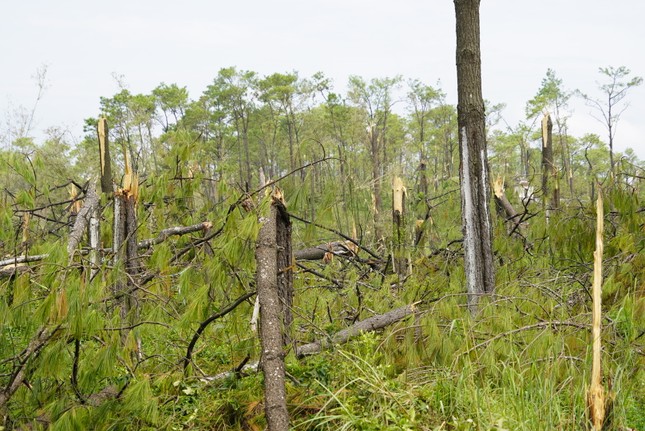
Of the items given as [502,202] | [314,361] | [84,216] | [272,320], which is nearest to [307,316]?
[314,361]

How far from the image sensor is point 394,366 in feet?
12.5

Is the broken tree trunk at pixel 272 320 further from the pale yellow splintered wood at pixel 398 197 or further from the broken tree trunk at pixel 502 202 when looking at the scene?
the broken tree trunk at pixel 502 202

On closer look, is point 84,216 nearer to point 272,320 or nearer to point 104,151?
point 104,151

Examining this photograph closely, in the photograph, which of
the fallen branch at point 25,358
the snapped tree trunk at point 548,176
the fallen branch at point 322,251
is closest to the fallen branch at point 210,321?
the fallen branch at point 25,358

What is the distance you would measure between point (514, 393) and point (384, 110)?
2980 centimetres

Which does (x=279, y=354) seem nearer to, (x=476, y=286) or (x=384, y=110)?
(x=476, y=286)

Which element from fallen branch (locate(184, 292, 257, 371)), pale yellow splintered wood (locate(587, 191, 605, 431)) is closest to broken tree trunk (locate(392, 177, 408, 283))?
fallen branch (locate(184, 292, 257, 371))

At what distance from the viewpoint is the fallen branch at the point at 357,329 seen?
385 centimetres

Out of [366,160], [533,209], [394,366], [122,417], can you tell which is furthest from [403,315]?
[366,160]

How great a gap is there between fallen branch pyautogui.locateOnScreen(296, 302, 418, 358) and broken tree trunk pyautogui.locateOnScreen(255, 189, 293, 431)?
0.98ft

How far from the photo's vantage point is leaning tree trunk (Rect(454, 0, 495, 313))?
15.3 feet

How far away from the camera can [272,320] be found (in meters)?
3.16

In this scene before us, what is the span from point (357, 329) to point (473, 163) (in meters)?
1.59

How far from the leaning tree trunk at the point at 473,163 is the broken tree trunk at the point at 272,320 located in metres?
1.68
